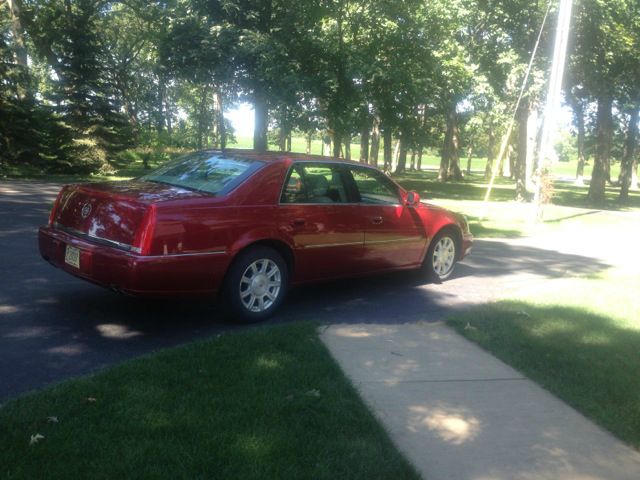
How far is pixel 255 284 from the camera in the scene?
5.70m

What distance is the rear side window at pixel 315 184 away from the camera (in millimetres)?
6066

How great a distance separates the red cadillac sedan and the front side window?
13 millimetres

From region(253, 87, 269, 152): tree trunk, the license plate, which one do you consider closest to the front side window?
the license plate

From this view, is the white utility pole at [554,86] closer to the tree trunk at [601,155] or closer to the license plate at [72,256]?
the tree trunk at [601,155]

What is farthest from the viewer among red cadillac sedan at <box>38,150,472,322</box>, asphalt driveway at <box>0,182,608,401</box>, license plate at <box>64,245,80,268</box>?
license plate at <box>64,245,80,268</box>

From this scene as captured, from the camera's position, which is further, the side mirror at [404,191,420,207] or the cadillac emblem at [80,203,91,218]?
the side mirror at [404,191,420,207]

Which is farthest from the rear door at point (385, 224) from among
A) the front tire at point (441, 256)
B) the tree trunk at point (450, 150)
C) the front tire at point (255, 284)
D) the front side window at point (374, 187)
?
the tree trunk at point (450, 150)

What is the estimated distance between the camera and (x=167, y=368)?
13.9 feet

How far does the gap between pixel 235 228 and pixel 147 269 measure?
0.89 meters

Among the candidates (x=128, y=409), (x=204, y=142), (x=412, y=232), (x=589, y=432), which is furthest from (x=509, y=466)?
(x=204, y=142)

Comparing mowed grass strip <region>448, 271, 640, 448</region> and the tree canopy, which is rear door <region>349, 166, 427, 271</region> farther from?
the tree canopy

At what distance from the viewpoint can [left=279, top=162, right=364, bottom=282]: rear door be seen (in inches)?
236

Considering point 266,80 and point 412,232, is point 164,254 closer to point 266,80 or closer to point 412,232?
point 412,232

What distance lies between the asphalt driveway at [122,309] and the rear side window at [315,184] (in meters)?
1.15
